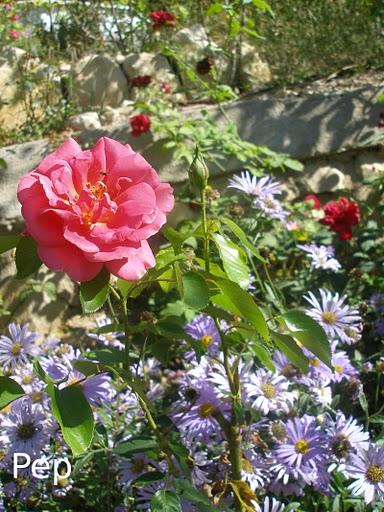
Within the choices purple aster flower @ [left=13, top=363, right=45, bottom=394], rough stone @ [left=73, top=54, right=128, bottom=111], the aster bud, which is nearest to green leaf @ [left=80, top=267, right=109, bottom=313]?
the aster bud

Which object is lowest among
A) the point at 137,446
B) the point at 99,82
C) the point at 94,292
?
the point at 99,82

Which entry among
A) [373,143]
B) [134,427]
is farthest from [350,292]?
[134,427]

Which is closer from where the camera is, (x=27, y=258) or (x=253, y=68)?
(x=27, y=258)

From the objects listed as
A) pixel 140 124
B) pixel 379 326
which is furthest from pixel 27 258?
pixel 140 124

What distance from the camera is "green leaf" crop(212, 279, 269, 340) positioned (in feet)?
2.64

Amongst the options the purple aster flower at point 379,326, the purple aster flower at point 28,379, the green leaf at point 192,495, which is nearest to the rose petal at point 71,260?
the green leaf at point 192,495

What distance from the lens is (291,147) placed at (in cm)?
329

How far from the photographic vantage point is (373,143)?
10.9 ft

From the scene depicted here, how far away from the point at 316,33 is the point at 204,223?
12.3 ft

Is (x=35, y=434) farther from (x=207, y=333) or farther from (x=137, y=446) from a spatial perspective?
(x=207, y=333)

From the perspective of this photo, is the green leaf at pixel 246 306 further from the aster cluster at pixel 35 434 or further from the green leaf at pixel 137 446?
the aster cluster at pixel 35 434

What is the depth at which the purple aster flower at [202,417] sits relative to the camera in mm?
1307

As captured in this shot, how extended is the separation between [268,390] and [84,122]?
96.7 inches

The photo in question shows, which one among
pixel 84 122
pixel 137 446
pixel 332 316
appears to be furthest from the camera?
pixel 84 122
